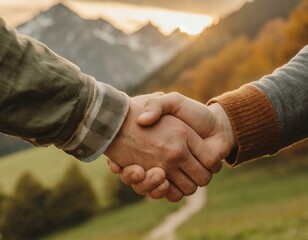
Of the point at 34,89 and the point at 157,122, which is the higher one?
the point at 34,89

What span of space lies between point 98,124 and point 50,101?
514 mm

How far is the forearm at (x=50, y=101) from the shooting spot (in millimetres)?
3625

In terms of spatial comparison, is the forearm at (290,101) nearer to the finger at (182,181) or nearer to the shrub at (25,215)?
the finger at (182,181)

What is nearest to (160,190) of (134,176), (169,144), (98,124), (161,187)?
(161,187)

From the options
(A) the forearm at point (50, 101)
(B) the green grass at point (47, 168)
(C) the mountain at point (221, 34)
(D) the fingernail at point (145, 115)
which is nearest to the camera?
(A) the forearm at point (50, 101)

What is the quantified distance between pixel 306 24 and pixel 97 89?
104 ft

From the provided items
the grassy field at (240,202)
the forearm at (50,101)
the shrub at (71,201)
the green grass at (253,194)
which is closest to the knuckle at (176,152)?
the forearm at (50,101)

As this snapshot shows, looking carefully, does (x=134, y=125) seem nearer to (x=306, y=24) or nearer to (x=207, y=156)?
(x=207, y=156)

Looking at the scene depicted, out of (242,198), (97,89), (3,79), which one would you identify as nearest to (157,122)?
(97,89)

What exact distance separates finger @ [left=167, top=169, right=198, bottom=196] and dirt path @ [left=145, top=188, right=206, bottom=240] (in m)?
20.7

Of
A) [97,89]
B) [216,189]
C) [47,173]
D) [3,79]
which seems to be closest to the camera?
[3,79]

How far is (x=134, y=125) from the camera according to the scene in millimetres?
4531

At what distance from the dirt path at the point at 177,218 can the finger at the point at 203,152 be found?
20887mm

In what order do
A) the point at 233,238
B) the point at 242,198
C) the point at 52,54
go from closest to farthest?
the point at 52,54
the point at 233,238
the point at 242,198
